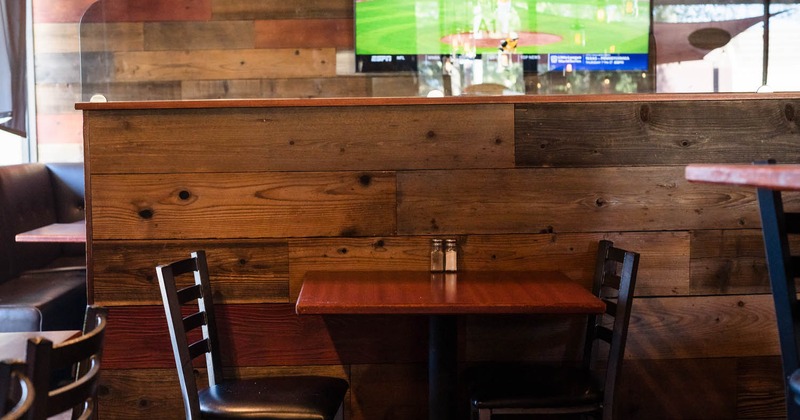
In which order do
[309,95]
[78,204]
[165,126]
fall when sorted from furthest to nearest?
[309,95]
[78,204]
[165,126]

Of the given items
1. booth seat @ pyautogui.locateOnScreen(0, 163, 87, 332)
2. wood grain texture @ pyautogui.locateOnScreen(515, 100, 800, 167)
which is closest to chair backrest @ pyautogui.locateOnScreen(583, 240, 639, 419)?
wood grain texture @ pyautogui.locateOnScreen(515, 100, 800, 167)

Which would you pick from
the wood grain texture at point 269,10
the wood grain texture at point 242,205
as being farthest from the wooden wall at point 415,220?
the wood grain texture at point 269,10

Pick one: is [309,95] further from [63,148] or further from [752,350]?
[752,350]

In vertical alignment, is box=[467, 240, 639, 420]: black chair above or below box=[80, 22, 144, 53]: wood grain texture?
below

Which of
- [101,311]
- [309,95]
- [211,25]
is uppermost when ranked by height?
[211,25]

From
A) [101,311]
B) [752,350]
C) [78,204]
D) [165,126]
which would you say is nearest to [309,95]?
[78,204]

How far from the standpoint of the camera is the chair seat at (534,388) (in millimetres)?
2250

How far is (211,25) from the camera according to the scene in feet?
17.4

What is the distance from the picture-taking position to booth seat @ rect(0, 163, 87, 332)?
11.9ft

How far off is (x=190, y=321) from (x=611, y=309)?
1.30 m

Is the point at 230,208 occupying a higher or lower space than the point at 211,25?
lower

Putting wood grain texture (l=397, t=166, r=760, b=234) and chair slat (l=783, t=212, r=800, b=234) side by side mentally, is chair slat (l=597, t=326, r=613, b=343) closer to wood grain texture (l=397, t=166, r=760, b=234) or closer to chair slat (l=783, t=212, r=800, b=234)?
wood grain texture (l=397, t=166, r=760, b=234)

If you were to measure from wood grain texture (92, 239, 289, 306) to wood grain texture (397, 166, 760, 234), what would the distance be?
0.48 meters

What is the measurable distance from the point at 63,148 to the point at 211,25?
1.31m
